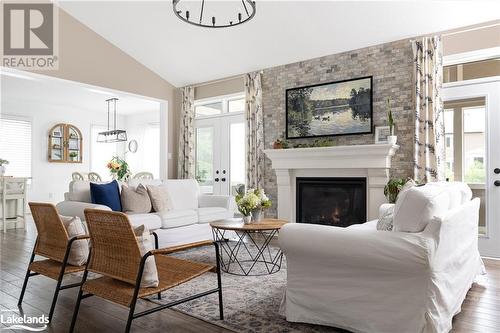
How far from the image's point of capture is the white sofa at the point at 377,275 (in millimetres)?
2055

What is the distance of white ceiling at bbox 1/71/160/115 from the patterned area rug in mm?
4516

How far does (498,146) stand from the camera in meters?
4.43

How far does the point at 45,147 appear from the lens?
9.40 metres

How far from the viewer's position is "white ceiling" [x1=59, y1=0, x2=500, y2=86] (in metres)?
4.57

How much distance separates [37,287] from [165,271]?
5.19 feet

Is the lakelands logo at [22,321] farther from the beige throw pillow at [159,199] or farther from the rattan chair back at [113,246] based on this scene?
the beige throw pillow at [159,199]

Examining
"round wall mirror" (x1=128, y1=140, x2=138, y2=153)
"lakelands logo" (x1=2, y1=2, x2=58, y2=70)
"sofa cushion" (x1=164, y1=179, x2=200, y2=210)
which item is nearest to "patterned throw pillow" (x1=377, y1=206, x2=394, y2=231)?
"sofa cushion" (x1=164, y1=179, x2=200, y2=210)

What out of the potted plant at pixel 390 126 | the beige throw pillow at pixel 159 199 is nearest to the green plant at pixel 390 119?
the potted plant at pixel 390 126

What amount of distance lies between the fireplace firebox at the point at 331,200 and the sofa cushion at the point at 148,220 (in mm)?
2377

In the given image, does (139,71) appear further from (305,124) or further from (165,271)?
(165,271)

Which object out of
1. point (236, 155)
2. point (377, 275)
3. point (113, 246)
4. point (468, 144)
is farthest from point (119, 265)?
point (236, 155)

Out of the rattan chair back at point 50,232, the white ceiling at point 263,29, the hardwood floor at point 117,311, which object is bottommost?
the hardwood floor at point 117,311

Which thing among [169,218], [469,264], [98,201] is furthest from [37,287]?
[469,264]

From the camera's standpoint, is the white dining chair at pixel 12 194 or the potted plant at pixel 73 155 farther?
the potted plant at pixel 73 155
